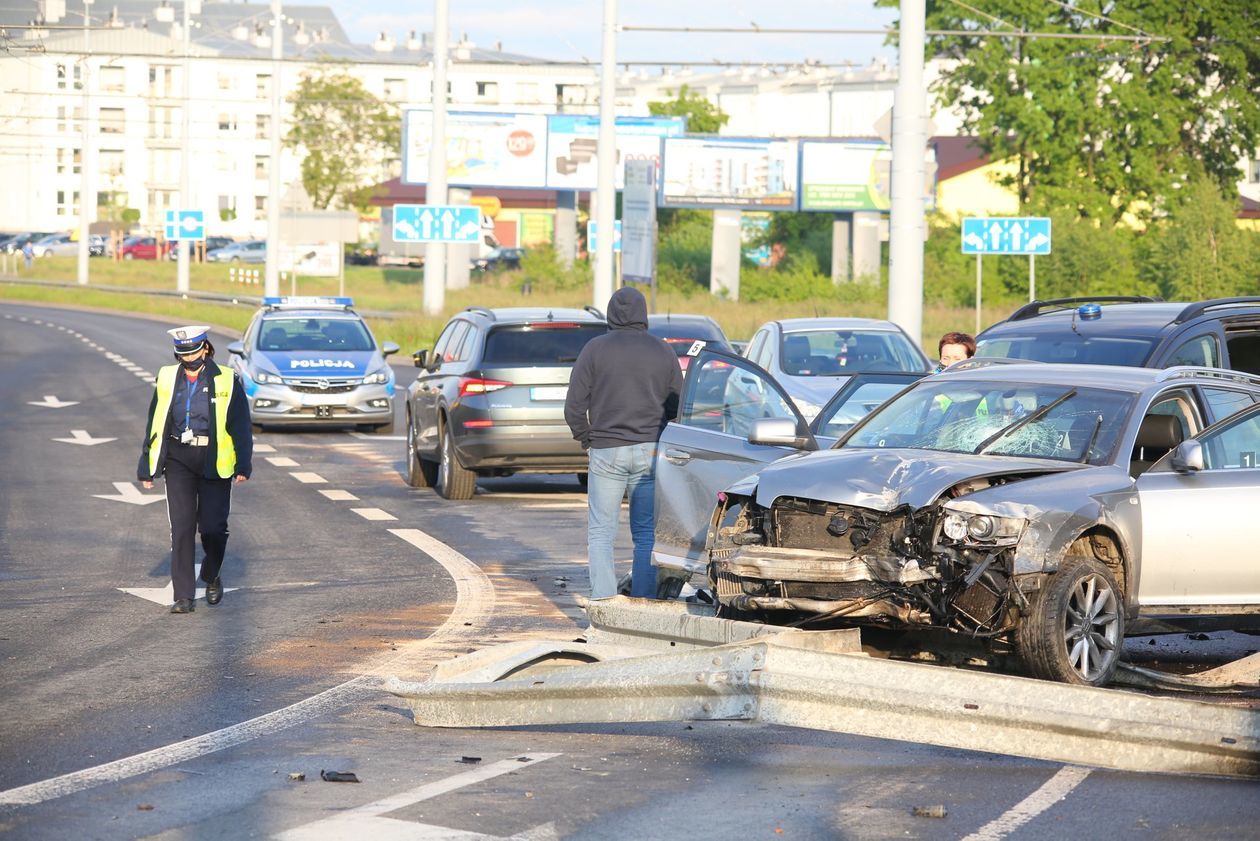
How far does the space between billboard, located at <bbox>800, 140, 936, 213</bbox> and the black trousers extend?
Answer: 58.9 metres

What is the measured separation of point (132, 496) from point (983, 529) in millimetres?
11643

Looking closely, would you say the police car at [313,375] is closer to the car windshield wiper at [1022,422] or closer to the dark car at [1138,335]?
the dark car at [1138,335]

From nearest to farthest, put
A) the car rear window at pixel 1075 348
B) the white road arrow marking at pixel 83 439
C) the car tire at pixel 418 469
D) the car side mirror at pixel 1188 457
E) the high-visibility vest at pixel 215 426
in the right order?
the car side mirror at pixel 1188 457
the high-visibility vest at pixel 215 426
the car rear window at pixel 1075 348
the car tire at pixel 418 469
the white road arrow marking at pixel 83 439

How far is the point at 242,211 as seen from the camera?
141m

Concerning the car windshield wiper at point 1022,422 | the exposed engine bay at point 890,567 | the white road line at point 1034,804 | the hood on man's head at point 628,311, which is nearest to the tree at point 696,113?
the hood on man's head at point 628,311

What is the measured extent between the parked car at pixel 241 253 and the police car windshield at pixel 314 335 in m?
78.1

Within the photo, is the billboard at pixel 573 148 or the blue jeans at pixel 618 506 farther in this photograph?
the billboard at pixel 573 148

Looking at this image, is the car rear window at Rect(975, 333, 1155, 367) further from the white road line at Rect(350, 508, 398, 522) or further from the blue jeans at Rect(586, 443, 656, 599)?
the white road line at Rect(350, 508, 398, 522)

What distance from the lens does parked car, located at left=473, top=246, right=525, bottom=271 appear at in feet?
302

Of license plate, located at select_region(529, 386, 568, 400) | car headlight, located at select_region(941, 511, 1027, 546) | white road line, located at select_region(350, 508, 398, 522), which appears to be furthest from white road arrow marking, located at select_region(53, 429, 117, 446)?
car headlight, located at select_region(941, 511, 1027, 546)

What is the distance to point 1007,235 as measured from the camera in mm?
34031

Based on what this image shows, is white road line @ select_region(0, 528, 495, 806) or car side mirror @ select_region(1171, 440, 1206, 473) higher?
car side mirror @ select_region(1171, 440, 1206, 473)

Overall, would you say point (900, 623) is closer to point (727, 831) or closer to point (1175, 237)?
point (727, 831)

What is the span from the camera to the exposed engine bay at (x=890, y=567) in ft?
28.1
